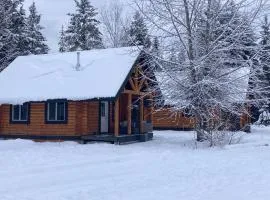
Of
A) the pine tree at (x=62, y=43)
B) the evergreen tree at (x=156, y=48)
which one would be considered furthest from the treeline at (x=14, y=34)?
the evergreen tree at (x=156, y=48)

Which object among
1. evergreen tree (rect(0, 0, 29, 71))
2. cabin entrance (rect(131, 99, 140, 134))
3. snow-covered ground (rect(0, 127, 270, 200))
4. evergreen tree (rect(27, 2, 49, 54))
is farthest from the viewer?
evergreen tree (rect(27, 2, 49, 54))

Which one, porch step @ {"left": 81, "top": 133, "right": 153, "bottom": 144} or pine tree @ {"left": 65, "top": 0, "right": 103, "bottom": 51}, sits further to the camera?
pine tree @ {"left": 65, "top": 0, "right": 103, "bottom": 51}

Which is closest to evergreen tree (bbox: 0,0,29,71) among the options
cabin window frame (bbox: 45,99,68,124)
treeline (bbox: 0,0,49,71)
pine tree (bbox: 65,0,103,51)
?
treeline (bbox: 0,0,49,71)

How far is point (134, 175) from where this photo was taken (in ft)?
40.9

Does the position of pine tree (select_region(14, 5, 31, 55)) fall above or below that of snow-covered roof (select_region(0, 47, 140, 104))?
above

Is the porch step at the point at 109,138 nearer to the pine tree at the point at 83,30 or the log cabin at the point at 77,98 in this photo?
the log cabin at the point at 77,98

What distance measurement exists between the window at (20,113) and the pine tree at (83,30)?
24.3m

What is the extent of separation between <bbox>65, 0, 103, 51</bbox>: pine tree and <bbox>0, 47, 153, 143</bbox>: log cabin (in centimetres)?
2197

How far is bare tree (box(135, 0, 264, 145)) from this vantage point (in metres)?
22.8

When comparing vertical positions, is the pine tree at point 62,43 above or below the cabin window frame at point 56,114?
above

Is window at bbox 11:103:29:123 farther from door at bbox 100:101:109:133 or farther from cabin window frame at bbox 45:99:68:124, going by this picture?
door at bbox 100:101:109:133

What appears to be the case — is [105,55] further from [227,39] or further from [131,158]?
[131,158]

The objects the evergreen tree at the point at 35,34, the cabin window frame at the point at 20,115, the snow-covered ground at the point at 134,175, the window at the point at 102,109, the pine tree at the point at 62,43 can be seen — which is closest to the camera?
the snow-covered ground at the point at 134,175

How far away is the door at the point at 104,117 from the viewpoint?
26.4 meters
